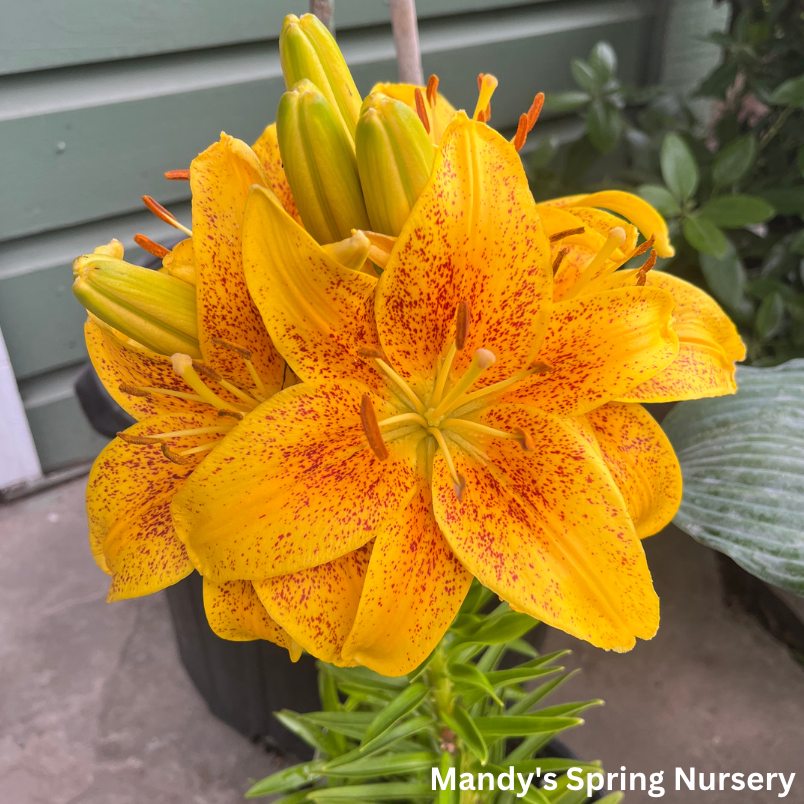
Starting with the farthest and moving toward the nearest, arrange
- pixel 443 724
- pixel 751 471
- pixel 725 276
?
pixel 725 276
pixel 443 724
pixel 751 471

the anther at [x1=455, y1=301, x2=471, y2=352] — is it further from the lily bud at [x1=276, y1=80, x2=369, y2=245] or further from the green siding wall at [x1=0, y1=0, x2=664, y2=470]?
the green siding wall at [x1=0, y1=0, x2=664, y2=470]

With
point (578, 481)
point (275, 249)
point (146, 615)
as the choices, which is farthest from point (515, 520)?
point (146, 615)

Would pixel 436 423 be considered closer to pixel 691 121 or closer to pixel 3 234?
pixel 3 234

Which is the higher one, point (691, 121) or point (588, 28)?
point (588, 28)

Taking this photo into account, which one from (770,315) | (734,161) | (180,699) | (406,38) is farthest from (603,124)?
(180,699)

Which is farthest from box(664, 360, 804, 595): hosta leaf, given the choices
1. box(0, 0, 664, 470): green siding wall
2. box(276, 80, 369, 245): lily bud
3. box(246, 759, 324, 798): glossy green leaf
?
box(0, 0, 664, 470): green siding wall

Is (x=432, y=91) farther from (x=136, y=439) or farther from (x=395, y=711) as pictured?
(x=395, y=711)
